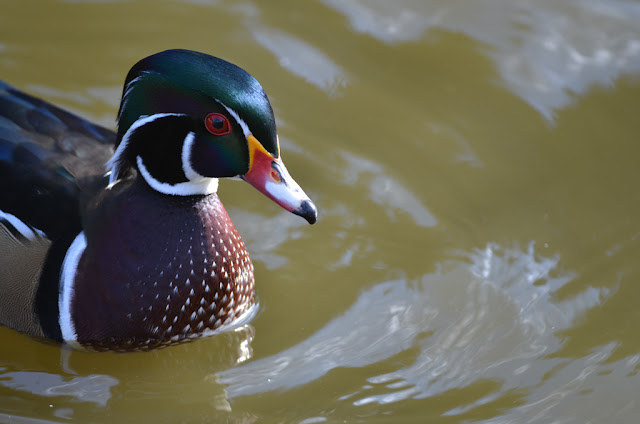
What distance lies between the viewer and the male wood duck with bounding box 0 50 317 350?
3605 mm

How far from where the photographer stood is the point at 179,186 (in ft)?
12.5

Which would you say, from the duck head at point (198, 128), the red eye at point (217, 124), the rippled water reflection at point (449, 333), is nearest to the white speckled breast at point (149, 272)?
the duck head at point (198, 128)

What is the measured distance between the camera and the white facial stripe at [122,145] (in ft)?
11.7

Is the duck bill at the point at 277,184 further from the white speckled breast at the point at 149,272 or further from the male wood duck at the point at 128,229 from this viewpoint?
the white speckled breast at the point at 149,272

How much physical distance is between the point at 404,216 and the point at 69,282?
68.6 inches

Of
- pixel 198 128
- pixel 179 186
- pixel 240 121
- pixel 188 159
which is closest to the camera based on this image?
pixel 240 121

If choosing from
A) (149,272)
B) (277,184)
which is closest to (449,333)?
(277,184)

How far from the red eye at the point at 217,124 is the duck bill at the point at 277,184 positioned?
0.12m

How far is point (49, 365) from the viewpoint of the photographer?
12.6ft

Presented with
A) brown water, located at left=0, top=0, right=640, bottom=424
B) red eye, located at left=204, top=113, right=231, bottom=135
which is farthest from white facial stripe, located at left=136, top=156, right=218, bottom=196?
brown water, located at left=0, top=0, right=640, bottom=424

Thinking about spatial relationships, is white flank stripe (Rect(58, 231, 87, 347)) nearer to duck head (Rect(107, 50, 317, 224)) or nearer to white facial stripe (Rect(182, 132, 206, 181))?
duck head (Rect(107, 50, 317, 224))

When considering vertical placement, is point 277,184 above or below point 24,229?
below

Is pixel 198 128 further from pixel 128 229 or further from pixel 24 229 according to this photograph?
pixel 24 229

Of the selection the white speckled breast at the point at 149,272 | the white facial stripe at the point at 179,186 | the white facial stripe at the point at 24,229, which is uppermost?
the white facial stripe at the point at 179,186
